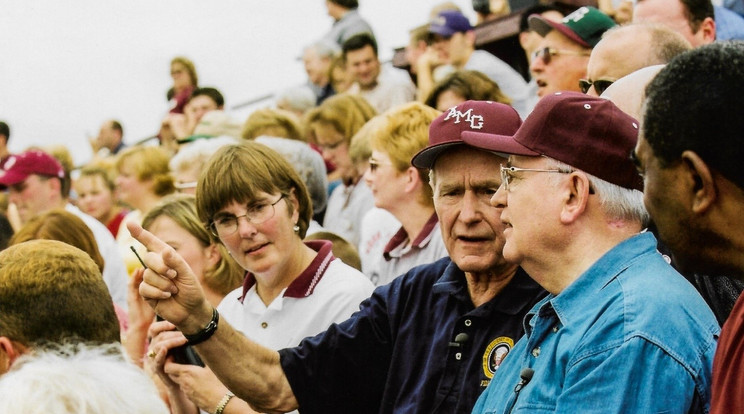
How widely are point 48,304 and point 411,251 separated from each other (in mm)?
1757

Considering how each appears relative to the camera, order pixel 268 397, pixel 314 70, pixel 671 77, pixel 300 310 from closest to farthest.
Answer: pixel 671 77 → pixel 268 397 → pixel 300 310 → pixel 314 70

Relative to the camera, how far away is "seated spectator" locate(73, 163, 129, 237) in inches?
310

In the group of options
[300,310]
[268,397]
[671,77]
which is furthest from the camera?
[300,310]

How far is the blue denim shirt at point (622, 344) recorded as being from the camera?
2.09m

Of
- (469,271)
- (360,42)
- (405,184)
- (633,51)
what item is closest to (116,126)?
(360,42)

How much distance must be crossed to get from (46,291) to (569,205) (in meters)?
1.55

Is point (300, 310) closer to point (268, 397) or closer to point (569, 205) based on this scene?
point (268, 397)

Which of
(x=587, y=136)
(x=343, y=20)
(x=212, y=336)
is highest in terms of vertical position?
(x=587, y=136)

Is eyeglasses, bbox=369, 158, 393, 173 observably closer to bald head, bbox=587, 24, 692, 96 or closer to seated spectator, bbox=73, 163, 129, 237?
bald head, bbox=587, 24, 692, 96

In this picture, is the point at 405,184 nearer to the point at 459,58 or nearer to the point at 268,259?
the point at 268,259

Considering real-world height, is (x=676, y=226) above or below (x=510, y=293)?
above

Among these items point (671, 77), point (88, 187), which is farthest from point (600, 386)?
point (88, 187)

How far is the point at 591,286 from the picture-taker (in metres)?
2.32

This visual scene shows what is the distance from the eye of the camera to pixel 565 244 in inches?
93.9
